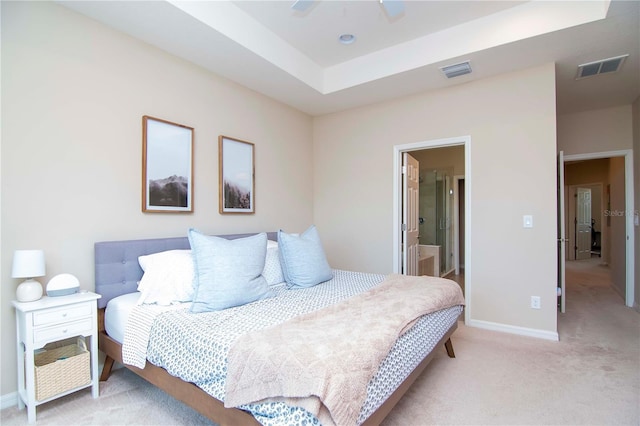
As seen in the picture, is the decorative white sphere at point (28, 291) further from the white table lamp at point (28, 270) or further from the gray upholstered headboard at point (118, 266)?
the gray upholstered headboard at point (118, 266)

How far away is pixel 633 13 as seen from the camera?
7.44 ft

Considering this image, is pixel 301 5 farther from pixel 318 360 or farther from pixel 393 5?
pixel 318 360

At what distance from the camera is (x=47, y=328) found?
1.86m

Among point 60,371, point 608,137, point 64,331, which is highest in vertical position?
point 608,137

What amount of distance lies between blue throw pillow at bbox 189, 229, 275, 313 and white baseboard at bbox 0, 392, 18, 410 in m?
1.27

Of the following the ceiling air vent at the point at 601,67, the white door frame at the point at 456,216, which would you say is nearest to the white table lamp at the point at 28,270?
the ceiling air vent at the point at 601,67

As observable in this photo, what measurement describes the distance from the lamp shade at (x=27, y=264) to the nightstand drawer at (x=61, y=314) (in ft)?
0.77

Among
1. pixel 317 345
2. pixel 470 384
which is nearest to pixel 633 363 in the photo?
pixel 470 384

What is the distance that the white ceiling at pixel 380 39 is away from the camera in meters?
2.40

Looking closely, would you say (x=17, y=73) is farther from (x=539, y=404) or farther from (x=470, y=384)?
(x=539, y=404)

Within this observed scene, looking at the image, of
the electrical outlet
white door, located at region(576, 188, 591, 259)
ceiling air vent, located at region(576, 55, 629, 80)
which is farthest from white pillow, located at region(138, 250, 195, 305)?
white door, located at region(576, 188, 591, 259)

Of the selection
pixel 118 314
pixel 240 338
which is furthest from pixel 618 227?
pixel 118 314

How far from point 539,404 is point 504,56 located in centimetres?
280

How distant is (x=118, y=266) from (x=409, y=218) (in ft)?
10.4
